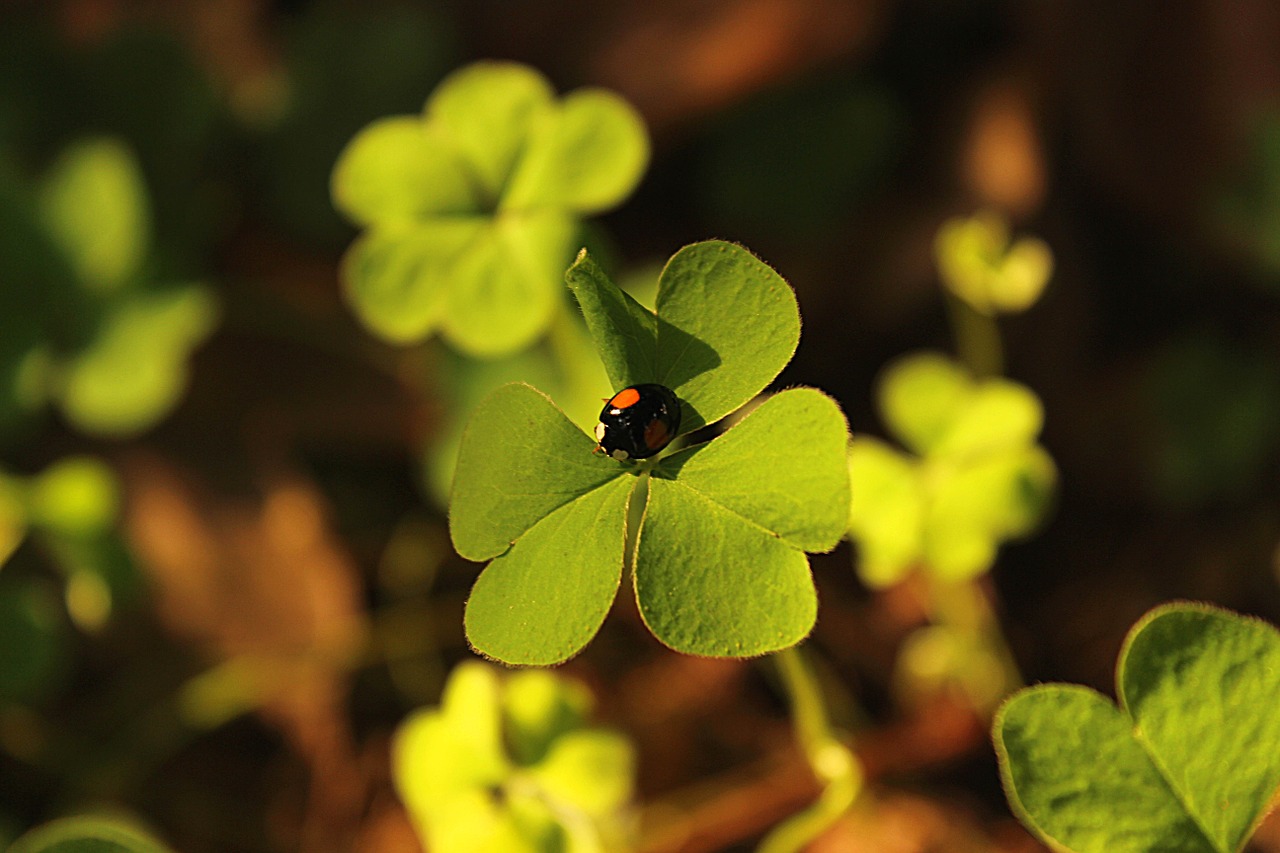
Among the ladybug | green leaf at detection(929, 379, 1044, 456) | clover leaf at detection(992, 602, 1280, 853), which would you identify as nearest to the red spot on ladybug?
the ladybug

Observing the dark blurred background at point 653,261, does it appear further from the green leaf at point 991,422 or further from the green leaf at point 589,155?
the green leaf at point 589,155

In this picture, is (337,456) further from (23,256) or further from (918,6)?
(918,6)

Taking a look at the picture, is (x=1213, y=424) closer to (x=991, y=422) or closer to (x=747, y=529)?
(x=991, y=422)

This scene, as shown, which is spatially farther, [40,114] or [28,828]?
[40,114]

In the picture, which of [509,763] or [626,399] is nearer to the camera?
[626,399]

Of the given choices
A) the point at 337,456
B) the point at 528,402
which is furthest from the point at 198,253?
the point at 528,402

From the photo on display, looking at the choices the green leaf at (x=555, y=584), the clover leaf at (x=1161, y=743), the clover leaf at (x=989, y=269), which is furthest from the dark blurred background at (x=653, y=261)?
the green leaf at (x=555, y=584)

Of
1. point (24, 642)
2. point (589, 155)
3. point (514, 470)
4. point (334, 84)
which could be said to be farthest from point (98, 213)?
point (514, 470)
